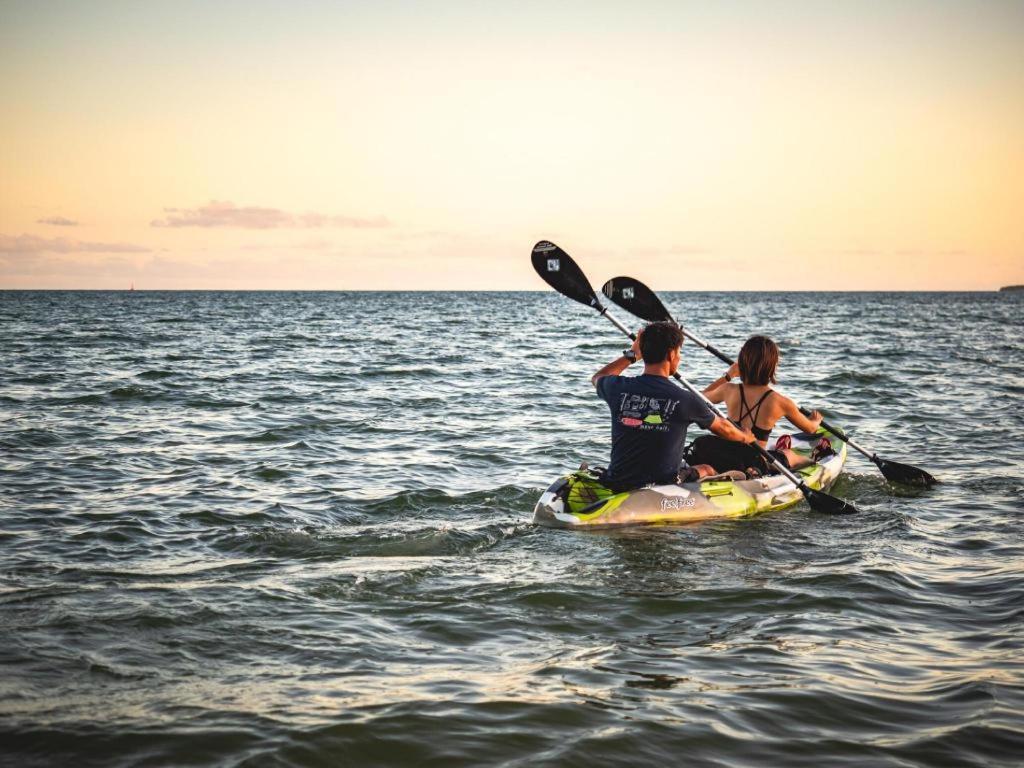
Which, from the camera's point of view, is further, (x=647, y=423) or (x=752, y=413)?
(x=752, y=413)

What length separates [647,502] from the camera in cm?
865

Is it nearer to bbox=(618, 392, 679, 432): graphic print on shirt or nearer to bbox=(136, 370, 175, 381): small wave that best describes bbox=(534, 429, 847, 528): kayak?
bbox=(618, 392, 679, 432): graphic print on shirt

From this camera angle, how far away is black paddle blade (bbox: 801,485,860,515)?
974 centimetres

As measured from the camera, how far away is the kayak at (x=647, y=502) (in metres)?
Result: 8.55

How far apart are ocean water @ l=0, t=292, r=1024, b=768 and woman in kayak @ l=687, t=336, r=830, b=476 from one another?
0.84m

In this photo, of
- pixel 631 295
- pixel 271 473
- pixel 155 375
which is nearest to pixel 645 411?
pixel 631 295

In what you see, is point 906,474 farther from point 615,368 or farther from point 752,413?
point 615,368

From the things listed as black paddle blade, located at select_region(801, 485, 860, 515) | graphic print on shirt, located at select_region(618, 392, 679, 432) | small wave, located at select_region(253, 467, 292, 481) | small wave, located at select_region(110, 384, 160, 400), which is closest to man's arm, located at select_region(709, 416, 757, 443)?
graphic print on shirt, located at select_region(618, 392, 679, 432)

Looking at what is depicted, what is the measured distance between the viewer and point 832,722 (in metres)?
4.61

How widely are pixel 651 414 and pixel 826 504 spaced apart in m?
2.73

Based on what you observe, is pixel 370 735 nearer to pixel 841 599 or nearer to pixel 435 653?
pixel 435 653

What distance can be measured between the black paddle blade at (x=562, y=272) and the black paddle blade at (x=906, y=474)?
13.7ft

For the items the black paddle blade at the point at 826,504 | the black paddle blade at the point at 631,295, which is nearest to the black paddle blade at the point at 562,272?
the black paddle blade at the point at 631,295

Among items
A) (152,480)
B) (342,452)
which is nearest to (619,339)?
(342,452)
